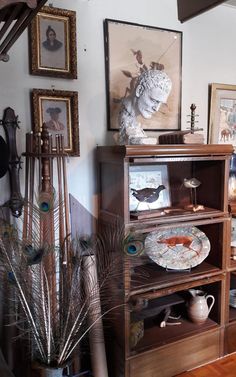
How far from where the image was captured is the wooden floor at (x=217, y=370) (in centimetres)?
183

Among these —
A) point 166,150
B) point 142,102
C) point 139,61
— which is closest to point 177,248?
point 166,150

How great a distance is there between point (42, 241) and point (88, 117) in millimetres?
765

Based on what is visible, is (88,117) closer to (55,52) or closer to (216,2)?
(55,52)

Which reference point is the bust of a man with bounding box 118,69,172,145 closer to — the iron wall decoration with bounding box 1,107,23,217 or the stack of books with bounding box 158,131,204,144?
the stack of books with bounding box 158,131,204,144

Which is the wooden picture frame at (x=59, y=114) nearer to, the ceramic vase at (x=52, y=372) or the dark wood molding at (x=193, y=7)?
the dark wood molding at (x=193, y=7)

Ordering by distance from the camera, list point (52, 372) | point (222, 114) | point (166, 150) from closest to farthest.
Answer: point (52, 372) → point (166, 150) → point (222, 114)

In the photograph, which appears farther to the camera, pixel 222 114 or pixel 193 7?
pixel 222 114

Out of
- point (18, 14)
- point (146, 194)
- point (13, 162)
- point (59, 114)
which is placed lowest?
point (146, 194)

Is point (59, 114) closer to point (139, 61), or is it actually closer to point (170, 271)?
point (139, 61)

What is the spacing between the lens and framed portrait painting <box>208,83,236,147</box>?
2.16 m

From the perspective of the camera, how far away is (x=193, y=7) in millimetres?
1018

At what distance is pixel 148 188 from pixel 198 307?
0.79m

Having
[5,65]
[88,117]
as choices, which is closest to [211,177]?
[88,117]

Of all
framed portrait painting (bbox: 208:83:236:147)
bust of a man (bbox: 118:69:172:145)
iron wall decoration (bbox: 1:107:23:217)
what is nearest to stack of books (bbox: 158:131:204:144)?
bust of a man (bbox: 118:69:172:145)
